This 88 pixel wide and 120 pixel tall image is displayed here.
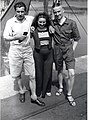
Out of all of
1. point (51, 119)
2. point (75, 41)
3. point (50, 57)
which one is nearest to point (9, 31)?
point (50, 57)

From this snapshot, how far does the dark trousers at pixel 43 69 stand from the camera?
349cm

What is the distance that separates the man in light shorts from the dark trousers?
0.53 ft

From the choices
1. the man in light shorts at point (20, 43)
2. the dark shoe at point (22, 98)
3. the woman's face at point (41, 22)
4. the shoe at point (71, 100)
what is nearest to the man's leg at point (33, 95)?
the man in light shorts at point (20, 43)

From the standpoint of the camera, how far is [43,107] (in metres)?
3.45

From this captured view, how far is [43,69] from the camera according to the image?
365 centimetres

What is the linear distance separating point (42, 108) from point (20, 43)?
100 cm

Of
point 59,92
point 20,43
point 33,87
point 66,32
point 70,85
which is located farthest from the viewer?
point 59,92

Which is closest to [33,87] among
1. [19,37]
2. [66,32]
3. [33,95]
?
[33,95]

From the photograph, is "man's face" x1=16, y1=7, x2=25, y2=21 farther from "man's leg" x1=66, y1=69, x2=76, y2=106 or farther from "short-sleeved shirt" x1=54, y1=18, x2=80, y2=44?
"man's leg" x1=66, y1=69, x2=76, y2=106

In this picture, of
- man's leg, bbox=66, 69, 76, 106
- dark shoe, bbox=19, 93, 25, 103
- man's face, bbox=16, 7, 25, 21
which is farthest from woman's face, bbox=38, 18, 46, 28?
dark shoe, bbox=19, 93, 25, 103

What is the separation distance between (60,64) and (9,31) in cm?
97

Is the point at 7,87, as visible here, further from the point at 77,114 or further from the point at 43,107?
the point at 77,114

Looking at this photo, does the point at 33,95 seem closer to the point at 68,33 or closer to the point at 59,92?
the point at 59,92

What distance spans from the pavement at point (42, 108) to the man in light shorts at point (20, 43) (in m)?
0.17
